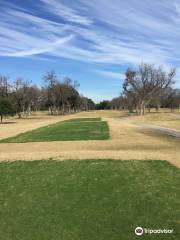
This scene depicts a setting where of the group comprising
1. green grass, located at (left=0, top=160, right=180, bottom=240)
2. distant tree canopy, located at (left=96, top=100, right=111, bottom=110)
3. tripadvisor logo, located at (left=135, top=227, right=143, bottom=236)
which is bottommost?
tripadvisor logo, located at (left=135, top=227, right=143, bottom=236)

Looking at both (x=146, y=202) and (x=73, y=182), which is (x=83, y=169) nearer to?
(x=73, y=182)

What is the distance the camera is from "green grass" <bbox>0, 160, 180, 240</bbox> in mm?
10227

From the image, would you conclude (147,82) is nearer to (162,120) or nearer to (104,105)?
(162,120)

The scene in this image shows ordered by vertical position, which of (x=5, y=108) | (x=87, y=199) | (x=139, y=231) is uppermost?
(x=5, y=108)

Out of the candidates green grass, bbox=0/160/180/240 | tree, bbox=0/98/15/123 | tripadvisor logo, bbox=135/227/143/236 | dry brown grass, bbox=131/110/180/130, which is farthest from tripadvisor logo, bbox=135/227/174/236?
tree, bbox=0/98/15/123

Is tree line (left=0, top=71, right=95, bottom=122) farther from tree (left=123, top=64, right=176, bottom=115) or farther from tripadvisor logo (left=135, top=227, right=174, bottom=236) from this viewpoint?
tripadvisor logo (left=135, top=227, right=174, bottom=236)

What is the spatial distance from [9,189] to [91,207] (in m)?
3.57

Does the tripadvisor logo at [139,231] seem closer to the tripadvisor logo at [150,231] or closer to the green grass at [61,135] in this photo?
the tripadvisor logo at [150,231]

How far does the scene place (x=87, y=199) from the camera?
39.7 ft

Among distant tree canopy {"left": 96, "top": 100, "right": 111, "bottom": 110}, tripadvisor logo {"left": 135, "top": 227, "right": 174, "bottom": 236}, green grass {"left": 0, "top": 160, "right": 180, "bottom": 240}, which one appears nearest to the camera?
tripadvisor logo {"left": 135, "top": 227, "right": 174, "bottom": 236}

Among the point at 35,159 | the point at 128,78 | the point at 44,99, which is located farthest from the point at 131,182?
the point at 44,99

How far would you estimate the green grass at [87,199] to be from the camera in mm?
10227

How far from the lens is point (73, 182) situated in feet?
44.7

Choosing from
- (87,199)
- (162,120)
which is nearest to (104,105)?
(162,120)
